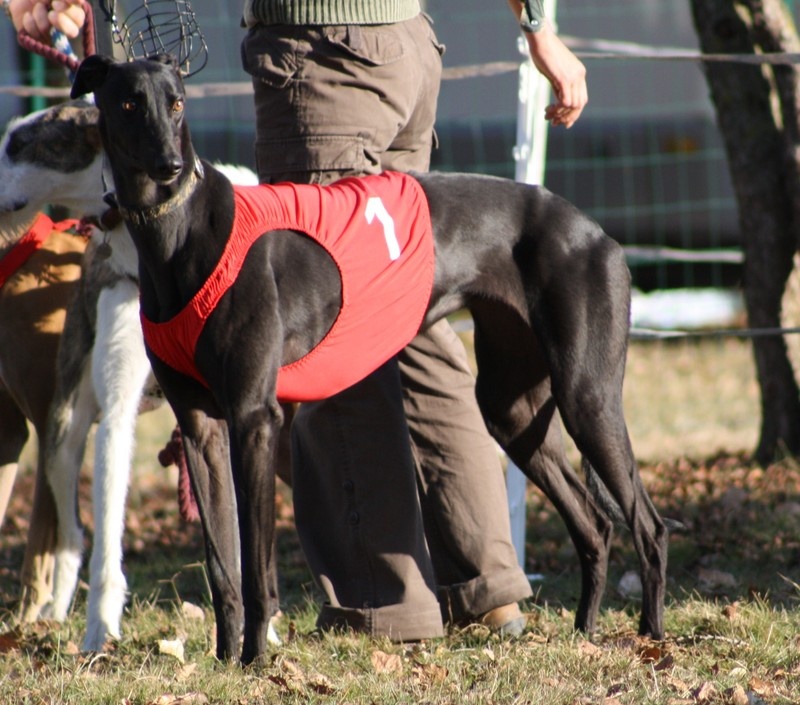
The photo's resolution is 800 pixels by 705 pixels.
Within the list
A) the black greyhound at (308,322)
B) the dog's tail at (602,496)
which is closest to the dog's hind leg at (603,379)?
the black greyhound at (308,322)

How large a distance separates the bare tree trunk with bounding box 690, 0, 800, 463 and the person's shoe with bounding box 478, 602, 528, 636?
263 cm

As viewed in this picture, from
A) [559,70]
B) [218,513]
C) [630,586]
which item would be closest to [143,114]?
[218,513]

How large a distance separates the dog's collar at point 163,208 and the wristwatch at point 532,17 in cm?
101

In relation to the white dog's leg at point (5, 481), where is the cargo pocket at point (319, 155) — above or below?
above

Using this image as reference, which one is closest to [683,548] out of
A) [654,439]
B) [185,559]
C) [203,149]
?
[185,559]

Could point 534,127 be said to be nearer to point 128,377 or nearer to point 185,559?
point 128,377

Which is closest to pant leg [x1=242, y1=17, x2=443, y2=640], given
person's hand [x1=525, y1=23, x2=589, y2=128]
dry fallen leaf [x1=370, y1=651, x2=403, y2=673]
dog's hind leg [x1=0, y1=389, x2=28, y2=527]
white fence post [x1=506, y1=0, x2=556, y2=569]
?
dry fallen leaf [x1=370, y1=651, x2=403, y2=673]

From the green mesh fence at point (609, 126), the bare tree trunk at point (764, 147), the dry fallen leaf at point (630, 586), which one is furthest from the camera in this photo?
the green mesh fence at point (609, 126)

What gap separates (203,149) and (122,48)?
245 inches

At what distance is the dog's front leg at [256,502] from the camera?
294 cm

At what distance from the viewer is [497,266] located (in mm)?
3305

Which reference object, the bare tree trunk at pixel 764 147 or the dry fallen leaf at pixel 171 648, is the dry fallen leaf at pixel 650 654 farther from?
the bare tree trunk at pixel 764 147

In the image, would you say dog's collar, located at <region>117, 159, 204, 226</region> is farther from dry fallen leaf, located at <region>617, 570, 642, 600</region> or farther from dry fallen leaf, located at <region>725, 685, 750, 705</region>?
dry fallen leaf, located at <region>617, 570, 642, 600</region>

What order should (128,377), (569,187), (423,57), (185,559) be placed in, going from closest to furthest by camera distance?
(423,57)
(128,377)
(185,559)
(569,187)
